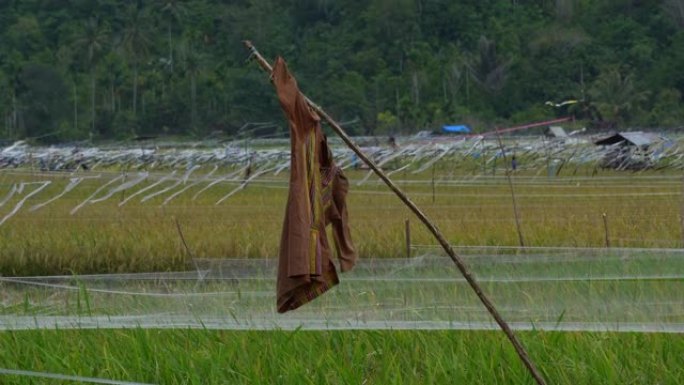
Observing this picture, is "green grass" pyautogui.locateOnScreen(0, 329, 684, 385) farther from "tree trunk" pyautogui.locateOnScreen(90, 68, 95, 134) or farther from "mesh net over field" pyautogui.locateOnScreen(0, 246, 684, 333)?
"tree trunk" pyautogui.locateOnScreen(90, 68, 95, 134)

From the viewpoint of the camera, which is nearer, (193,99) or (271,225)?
(271,225)

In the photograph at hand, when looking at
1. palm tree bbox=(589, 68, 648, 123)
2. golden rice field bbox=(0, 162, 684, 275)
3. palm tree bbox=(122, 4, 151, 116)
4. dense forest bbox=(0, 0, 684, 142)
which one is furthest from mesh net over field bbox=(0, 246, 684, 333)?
palm tree bbox=(122, 4, 151, 116)

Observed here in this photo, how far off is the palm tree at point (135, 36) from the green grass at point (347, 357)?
5280cm

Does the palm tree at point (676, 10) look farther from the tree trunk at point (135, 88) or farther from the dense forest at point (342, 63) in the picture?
the tree trunk at point (135, 88)

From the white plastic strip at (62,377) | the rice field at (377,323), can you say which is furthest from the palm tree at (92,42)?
the white plastic strip at (62,377)

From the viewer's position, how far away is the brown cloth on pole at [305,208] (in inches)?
155

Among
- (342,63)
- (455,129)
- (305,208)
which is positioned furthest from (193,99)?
(305,208)

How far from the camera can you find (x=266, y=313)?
6664 millimetres

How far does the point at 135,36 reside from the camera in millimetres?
60938

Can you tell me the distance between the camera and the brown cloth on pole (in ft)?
12.9

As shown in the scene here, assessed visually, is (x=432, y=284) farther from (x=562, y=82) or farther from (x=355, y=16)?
(x=355, y=16)

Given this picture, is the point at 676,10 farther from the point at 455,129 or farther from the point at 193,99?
the point at 193,99

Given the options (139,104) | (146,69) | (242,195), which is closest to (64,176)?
(242,195)

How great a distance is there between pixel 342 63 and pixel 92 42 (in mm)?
10731
